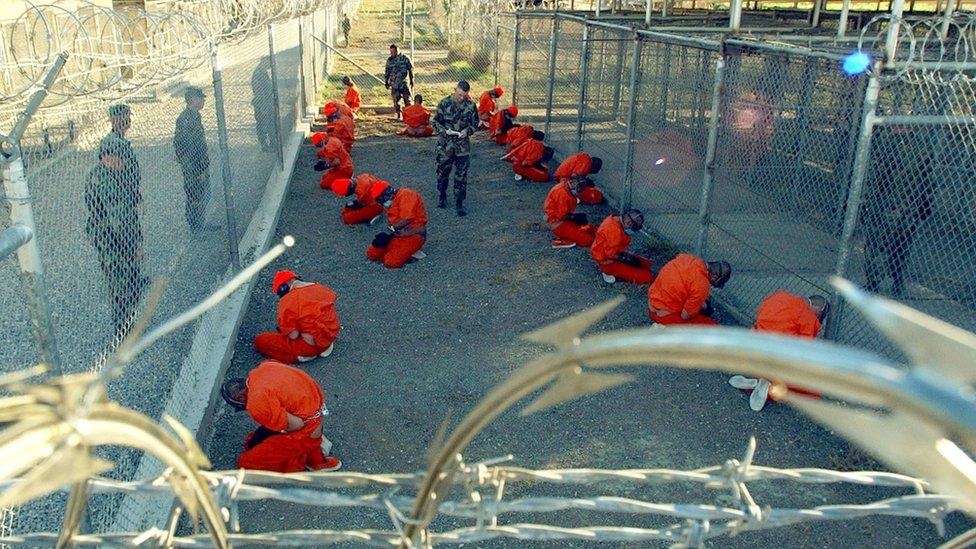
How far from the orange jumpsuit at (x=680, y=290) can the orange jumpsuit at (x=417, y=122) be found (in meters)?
8.90

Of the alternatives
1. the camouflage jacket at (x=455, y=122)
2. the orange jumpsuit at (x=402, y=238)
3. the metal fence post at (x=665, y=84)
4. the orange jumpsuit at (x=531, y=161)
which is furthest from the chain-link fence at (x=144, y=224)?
the metal fence post at (x=665, y=84)

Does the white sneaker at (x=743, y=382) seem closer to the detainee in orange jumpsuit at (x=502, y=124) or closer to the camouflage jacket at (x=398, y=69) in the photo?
the detainee in orange jumpsuit at (x=502, y=124)

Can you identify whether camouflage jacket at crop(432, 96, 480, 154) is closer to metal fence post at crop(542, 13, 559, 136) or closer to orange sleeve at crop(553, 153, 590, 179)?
orange sleeve at crop(553, 153, 590, 179)

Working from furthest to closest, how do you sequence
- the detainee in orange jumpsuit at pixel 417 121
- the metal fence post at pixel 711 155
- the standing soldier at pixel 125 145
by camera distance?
the detainee in orange jumpsuit at pixel 417 121
the metal fence post at pixel 711 155
the standing soldier at pixel 125 145

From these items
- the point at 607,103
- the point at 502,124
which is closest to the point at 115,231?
the point at 607,103

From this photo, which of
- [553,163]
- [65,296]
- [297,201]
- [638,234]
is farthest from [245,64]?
[553,163]

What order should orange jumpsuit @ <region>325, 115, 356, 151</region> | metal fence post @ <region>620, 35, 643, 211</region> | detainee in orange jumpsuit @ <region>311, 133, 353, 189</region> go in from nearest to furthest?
metal fence post @ <region>620, 35, 643, 211</region> → detainee in orange jumpsuit @ <region>311, 133, 353, 189</region> → orange jumpsuit @ <region>325, 115, 356, 151</region>

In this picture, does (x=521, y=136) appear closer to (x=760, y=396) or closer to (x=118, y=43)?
(x=118, y=43)

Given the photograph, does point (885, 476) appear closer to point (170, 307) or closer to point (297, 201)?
point (170, 307)

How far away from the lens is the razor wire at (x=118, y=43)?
4914mm

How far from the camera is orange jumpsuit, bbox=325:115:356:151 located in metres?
12.8

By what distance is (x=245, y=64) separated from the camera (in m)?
8.63

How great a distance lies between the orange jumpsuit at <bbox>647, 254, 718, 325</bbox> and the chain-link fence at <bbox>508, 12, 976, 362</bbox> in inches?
27.7

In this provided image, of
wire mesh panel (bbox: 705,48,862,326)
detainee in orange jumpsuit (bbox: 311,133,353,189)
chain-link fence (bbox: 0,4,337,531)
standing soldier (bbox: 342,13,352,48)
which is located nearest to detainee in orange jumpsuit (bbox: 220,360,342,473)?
chain-link fence (bbox: 0,4,337,531)
